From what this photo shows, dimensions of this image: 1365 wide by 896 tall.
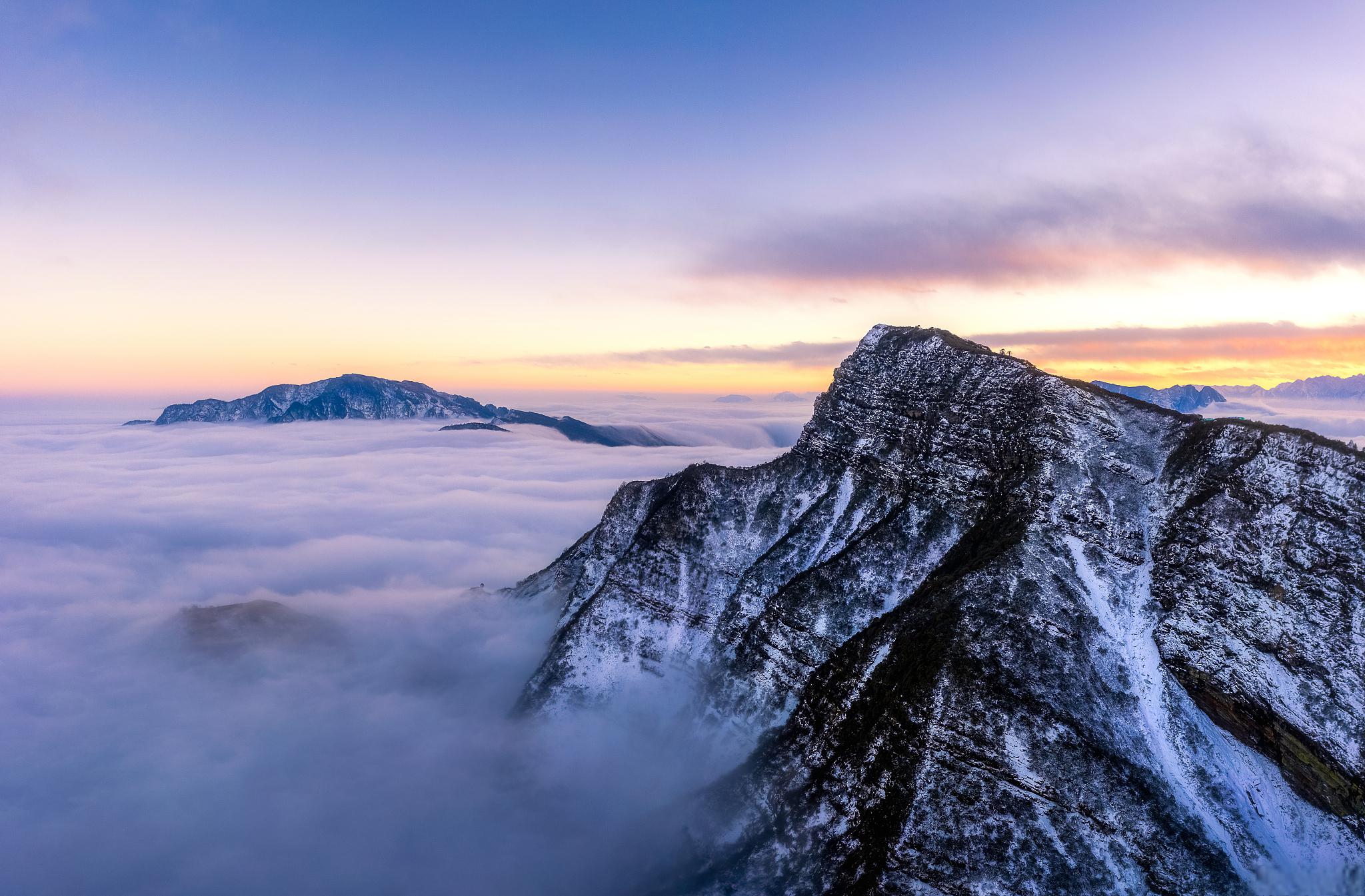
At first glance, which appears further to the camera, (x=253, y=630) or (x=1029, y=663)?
(x=253, y=630)

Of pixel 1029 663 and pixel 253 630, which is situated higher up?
pixel 1029 663

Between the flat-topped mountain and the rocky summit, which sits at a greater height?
the rocky summit

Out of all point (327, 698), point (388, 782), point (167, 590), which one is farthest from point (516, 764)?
point (167, 590)

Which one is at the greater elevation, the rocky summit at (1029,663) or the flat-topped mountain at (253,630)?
the rocky summit at (1029,663)

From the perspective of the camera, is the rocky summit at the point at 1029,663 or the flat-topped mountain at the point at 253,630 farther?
the flat-topped mountain at the point at 253,630

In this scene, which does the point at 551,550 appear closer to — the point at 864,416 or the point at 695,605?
the point at 695,605

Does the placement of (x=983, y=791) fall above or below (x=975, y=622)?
below

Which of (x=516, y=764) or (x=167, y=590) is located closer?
(x=516, y=764)

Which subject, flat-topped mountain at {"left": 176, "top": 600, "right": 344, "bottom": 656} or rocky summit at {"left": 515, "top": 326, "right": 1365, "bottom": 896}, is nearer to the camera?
rocky summit at {"left": 515, "top": 326, "right": 1365, "bottom": 896}
